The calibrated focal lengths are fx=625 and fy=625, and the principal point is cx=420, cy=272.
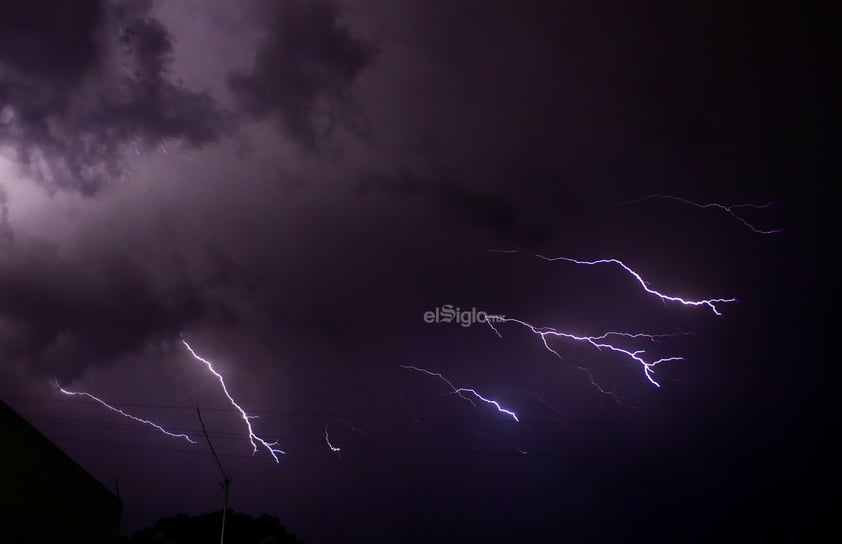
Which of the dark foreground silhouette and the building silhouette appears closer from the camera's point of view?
the building silhouette

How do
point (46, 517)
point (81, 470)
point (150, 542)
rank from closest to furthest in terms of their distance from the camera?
point (46, 517)
point (81, 470)
point (150, 542)

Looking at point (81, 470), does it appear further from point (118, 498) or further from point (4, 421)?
point (4, 421)

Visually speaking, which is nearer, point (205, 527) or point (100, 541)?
point (100, 541)

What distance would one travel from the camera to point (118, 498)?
1025cm

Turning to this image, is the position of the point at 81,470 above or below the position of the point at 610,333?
below

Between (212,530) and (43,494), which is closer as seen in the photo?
(43,494)

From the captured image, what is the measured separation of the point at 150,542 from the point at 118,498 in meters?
12.3

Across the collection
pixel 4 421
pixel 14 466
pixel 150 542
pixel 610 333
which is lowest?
pixel 150 542

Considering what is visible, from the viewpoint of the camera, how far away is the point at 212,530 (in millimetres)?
21172

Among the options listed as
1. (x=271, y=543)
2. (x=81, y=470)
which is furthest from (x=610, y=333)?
(x=81, y=470)

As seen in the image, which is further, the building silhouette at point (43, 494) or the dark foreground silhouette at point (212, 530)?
the dark foreground silhouette at point (212, 530)

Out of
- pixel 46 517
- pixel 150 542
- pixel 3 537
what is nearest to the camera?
pixel 3 537

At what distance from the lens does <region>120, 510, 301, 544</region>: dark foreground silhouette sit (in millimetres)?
20828

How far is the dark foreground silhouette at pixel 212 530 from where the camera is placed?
820 inches
